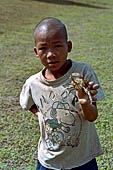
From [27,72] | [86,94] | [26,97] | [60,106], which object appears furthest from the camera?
[27,72]

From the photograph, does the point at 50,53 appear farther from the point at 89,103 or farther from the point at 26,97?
the point at 26,97

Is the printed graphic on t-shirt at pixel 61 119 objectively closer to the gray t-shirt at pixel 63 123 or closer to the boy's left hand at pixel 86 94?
the gray t-shirt at pixel 63 123

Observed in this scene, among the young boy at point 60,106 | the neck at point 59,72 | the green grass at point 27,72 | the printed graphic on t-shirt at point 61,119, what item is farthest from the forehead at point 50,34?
the green grass at point 27,72

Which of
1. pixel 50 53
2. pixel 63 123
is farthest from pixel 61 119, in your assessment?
pixel 50 53

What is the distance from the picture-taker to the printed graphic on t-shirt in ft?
5.14

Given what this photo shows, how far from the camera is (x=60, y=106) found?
1.57m

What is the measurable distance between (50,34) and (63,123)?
45 centimetres

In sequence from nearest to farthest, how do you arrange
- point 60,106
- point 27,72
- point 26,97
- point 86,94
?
point 86,94 → point 60,106 → point 26,97 → point 27,72

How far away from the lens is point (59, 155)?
1644 mm

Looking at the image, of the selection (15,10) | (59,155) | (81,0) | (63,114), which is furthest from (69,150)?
(81,0)

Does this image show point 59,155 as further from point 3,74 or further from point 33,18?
point 33,18

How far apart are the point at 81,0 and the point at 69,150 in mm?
23312

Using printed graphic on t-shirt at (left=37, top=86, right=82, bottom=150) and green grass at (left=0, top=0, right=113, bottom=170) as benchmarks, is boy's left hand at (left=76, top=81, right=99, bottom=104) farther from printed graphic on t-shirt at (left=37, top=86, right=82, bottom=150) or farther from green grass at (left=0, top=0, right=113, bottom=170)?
green grass at (left=0, top=0, right=113, bottom=170)

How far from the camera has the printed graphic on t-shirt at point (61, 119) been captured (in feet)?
5.14
